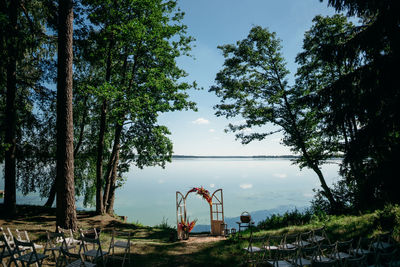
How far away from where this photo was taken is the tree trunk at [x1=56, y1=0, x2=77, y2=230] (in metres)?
8.12

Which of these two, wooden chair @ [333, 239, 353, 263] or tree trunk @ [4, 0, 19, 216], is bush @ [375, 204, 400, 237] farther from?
tree trunk @ [4, 0, 19, 216]

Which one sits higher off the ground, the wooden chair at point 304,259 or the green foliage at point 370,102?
the green foliage at point 370,102

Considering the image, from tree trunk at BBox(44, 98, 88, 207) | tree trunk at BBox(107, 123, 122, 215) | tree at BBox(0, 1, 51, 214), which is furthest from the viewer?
tree trunk at BBox(44, 98, 88, 207)

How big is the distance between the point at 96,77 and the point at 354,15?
14705 mm

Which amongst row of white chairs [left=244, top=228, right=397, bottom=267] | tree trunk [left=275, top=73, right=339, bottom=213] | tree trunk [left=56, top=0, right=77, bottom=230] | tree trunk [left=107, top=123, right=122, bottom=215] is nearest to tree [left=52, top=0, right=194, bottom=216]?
tree trunk [left=107, top=123, right=122, bottom=215]

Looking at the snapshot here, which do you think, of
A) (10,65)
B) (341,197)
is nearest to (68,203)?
(10,65)

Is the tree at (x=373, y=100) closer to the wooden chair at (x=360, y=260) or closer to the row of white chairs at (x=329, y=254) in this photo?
the row of white chairs at (x=329, y=254)

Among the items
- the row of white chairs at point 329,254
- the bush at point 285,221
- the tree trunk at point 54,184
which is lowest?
the bush at point 285,221

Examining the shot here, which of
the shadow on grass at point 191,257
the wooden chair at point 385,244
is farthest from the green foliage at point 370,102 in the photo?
the shadow on grass at point 191,257

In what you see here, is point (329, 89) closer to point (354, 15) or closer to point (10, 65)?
point (354, 15)

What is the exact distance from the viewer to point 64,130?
323 inches

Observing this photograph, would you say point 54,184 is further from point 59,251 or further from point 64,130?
point 59,251

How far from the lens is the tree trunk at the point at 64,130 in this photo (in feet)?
26.6

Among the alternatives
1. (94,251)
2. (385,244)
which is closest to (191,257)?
(94,251)
